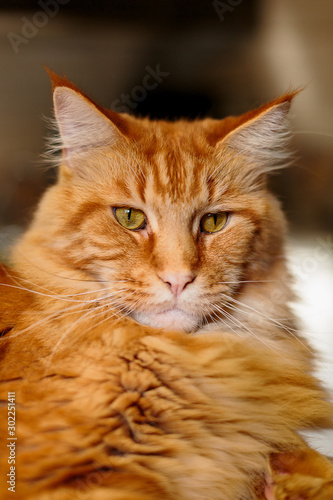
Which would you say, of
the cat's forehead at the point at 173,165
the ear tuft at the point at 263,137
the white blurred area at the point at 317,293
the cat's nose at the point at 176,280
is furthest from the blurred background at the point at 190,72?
the cat's nose at the point at 176,280

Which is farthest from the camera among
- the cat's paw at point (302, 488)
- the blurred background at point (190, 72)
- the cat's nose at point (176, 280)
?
the blurred background at point (190, 72)

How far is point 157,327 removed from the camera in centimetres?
94

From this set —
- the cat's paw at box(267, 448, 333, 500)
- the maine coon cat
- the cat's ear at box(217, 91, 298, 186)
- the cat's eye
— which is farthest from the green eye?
the cat's paw at box(267, 448, 333, 500)

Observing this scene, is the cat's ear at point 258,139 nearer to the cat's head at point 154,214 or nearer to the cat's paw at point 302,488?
the cat's head at point 154,214

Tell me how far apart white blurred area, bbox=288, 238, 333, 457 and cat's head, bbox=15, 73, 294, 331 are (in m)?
0.24

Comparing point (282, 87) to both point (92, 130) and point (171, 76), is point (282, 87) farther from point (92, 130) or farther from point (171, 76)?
Answer: point (92, 130)

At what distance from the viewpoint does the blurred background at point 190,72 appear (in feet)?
4.45

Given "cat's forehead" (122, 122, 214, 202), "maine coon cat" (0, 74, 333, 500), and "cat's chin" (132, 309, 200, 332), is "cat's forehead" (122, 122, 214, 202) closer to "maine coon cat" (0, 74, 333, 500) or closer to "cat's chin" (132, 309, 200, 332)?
"maine coon cat" (0, 74, 333, 500)

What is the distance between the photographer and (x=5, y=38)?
1.35 meters

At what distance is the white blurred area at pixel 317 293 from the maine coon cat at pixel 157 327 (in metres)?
0.08

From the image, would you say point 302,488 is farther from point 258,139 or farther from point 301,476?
point 258,139

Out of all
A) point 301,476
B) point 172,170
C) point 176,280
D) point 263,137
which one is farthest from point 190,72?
point 301,476

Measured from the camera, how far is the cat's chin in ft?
3.03

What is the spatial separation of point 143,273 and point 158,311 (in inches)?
3.4
